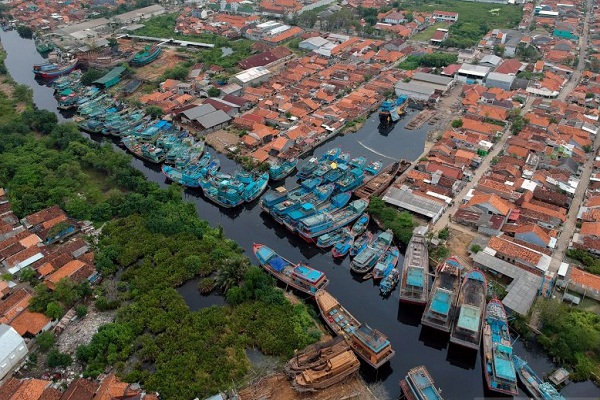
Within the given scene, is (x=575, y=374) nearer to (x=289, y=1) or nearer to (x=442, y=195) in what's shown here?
(x=442, y=195)

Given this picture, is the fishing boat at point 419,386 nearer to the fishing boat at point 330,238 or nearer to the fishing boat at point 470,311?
the fishing boat at point 470,311

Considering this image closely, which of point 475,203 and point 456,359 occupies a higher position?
A: point 475,203

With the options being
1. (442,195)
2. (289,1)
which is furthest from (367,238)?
(289,1)

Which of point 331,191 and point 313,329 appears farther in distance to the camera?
point 331,191

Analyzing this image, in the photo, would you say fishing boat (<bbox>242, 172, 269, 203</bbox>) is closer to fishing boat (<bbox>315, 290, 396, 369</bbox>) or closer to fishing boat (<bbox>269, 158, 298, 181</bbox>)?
fishing boat (<bbox>269, 158, 298, 181</bbox>)

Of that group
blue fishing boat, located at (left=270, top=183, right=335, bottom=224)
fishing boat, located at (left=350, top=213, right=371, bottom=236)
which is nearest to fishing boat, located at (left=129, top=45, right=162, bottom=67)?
blue fishing boat, located at (left=270, top=183, right=335, bottom=224)

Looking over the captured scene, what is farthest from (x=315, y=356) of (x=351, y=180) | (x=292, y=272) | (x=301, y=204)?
(x=351, y=180)

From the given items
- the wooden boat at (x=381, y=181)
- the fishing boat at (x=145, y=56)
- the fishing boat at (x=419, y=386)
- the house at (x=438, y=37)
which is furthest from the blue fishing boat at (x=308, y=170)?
the house at (x=438, y=37)

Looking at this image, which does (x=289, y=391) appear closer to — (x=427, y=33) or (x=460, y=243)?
(x=460, y=243)
